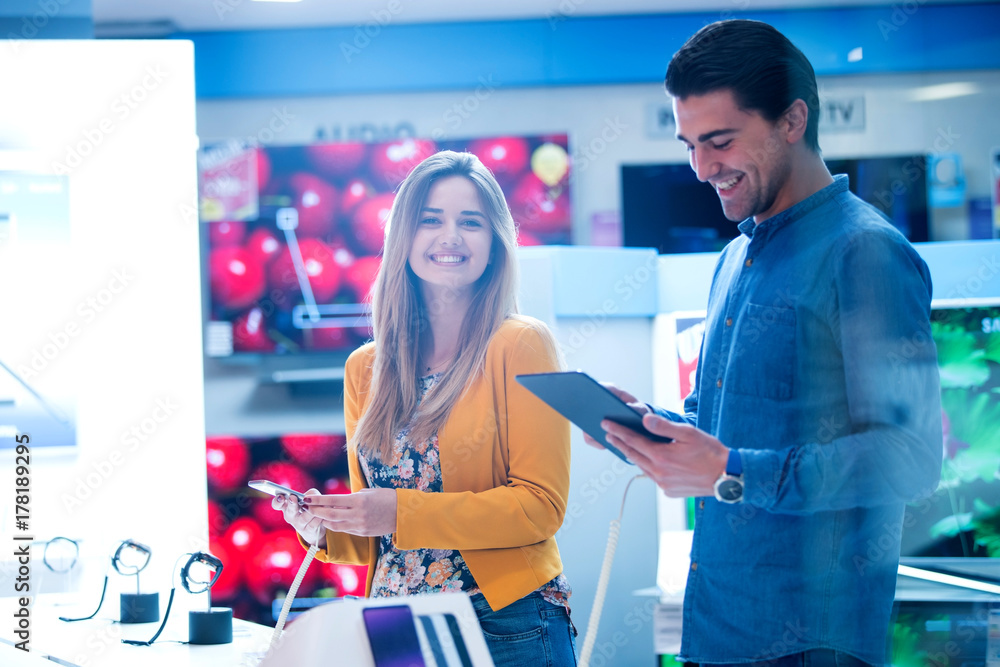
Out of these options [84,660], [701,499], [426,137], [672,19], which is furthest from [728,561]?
[672,19]

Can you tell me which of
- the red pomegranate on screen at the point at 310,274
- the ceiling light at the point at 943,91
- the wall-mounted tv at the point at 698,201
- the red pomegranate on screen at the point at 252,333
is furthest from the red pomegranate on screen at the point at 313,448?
the ceiling light at the point at 943,91

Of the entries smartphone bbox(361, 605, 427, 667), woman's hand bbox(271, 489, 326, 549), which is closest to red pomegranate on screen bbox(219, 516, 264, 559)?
woman's hand bbox(271, 489, 326, 549)

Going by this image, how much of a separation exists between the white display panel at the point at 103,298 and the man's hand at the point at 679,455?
1.41 m

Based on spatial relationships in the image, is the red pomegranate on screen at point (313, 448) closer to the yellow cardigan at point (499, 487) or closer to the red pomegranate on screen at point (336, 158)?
the red pomegranate on screen at point (336, 158)

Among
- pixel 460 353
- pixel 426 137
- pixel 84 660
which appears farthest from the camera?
pixel 426 137

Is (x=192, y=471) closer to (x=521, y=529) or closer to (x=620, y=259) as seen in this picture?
(x=521, y=529)

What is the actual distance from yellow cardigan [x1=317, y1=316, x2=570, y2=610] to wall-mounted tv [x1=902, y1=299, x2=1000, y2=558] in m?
1.12

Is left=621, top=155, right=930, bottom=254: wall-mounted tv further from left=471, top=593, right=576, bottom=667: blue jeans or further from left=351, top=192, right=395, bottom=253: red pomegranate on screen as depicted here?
left=471, top=593, right=576, bottom=667: blue jeans

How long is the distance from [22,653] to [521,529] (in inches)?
39.9

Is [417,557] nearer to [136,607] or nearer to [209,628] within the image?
[209,628]

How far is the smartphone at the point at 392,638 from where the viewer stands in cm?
85

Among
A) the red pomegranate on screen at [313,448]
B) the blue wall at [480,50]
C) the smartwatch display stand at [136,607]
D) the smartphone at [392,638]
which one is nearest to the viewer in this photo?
the smartphone at [392,638]

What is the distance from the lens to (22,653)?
1.56 meters

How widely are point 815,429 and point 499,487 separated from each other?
0.51 m
